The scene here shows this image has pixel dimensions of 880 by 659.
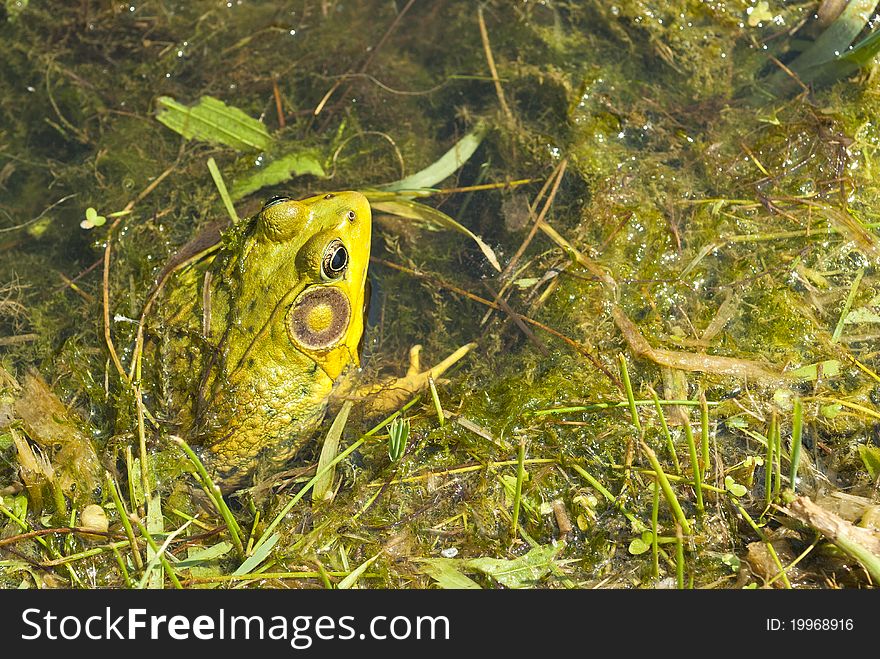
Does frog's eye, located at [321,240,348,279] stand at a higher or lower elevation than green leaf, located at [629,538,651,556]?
higher

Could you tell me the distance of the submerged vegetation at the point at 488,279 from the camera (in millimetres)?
2875

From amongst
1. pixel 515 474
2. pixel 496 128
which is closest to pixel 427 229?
pixel 496 128

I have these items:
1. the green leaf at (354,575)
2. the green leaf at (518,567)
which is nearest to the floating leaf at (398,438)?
the green leaf at (354,575)

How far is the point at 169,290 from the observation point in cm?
367

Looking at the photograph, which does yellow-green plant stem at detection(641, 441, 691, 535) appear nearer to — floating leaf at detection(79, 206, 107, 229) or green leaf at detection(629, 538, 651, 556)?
green leaf at detection(629, 538, 651, 556)

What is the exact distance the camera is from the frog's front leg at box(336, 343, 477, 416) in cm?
350

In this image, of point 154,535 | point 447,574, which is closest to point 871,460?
point 447,574

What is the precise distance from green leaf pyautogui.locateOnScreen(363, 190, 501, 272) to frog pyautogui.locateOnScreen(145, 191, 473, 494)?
627 mm

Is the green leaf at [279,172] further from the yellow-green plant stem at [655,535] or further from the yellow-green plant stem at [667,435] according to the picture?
the yellow-green plant stem at [655,535]

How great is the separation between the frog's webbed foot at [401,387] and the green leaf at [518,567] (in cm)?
97

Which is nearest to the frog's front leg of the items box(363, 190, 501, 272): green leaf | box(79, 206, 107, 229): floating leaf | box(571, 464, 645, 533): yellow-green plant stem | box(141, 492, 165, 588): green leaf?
box(363, 190, 501, 272): green leaf

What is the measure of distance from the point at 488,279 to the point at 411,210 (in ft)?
2.12

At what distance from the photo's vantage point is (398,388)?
353 cm

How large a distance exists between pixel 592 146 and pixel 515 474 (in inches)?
80.7
